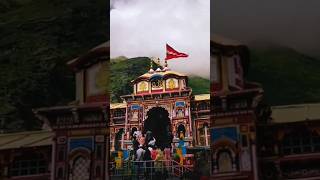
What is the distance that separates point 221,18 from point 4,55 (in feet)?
10.2

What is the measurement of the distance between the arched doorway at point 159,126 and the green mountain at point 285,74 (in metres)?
1.25

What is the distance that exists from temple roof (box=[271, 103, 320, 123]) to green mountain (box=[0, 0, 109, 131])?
2.51 meters

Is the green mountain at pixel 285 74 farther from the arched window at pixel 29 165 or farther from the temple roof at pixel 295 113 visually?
the arched window at pixel 29 165

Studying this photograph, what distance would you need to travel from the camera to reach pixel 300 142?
7180 millimetres

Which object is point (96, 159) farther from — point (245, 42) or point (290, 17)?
point (290, 17)

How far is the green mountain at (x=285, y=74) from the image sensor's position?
734cm

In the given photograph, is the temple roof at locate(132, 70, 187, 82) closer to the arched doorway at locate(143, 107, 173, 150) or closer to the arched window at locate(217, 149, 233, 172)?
the arched doorway at locate(143, 107, 173, 150)

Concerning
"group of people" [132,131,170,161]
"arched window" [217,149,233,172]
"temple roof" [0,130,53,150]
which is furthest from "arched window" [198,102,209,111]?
"temple roof" [0,130,53,150]

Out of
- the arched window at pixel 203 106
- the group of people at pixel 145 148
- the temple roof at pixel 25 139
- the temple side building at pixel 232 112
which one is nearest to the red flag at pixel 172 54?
the temple side building at pixel 232 112

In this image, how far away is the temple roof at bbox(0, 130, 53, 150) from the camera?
7.84 meters

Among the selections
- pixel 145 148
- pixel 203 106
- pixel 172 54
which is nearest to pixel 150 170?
pixel 145 148

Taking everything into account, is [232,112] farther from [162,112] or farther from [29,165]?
[29,165]

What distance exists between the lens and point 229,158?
24.1ft

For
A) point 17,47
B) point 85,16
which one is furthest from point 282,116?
point 17,47
